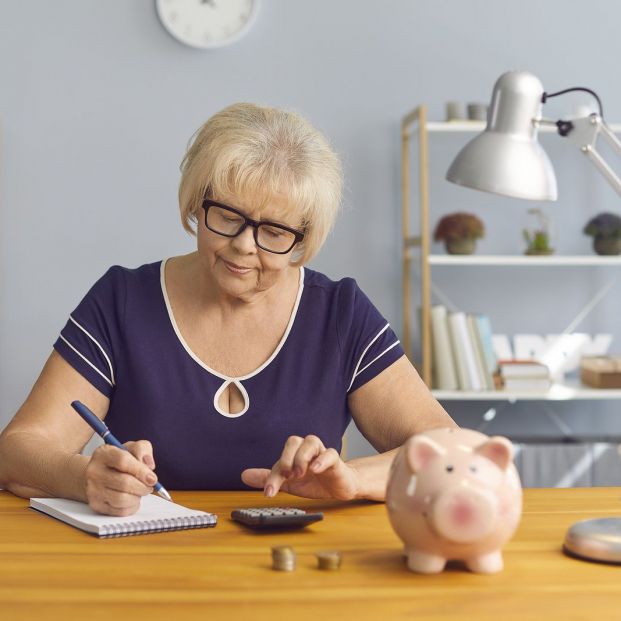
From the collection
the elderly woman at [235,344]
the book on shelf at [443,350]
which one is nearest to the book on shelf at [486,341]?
the book on shelf at [443,350]

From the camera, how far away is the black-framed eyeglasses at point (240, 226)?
5.27 feet

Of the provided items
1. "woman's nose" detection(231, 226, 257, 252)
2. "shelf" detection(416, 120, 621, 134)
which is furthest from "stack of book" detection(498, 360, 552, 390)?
"woman's nose" detection(231, 226, 257, 252)

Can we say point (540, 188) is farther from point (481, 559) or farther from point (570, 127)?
point (481, 559)

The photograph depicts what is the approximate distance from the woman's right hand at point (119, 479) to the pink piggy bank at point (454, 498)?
1.20 feet

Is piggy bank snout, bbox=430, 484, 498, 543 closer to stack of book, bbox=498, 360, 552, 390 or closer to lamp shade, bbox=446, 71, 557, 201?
lamp shade, bbox=446, 71, 557, 201

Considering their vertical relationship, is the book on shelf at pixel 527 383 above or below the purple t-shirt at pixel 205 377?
below

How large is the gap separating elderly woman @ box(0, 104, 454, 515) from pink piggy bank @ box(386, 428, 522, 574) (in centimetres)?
61

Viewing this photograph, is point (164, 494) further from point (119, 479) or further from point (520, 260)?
point (520, 260)

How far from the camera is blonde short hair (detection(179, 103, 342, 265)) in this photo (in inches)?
62.5

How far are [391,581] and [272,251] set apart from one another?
0.79m

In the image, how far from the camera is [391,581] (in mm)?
960

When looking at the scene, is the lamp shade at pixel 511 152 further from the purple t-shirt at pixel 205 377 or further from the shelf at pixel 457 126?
the shelf at pixel 457 126

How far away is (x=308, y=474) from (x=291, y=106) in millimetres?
2523

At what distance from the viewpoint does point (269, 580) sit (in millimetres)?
965
